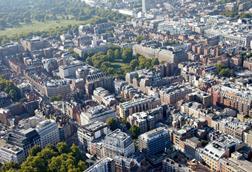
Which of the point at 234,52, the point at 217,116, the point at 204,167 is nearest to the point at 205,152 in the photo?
the point at 204,167

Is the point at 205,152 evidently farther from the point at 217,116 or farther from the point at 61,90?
the point at 61,90

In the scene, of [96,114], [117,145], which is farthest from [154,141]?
[96,114]

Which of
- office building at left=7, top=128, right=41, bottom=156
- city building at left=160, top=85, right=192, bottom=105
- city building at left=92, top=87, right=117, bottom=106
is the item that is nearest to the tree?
city building at left=92, top=87, right=117, bottom=106

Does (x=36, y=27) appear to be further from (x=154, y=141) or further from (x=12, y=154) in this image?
(x=154, y=141)

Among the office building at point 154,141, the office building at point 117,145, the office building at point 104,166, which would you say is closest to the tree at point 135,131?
the office building at point 154,141

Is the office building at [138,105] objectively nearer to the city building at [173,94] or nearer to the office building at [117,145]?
the city building at [173,94]

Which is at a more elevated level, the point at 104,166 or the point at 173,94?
the point at 173,94

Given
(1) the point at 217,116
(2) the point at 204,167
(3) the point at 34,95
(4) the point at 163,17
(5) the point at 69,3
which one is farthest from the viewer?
(5) the point at 69,3

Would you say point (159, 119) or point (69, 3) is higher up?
point (69, 3)
